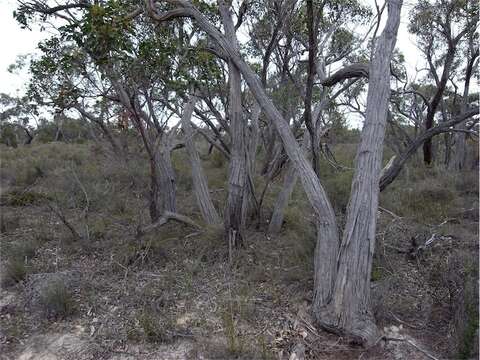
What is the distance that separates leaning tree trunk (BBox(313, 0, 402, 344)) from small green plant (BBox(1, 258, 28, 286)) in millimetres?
3660

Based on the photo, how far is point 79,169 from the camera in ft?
35.2

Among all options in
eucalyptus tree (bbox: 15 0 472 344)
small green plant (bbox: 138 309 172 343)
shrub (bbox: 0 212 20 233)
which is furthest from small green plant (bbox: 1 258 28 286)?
eucalyptus tree (bbox: 15 0 472 344)

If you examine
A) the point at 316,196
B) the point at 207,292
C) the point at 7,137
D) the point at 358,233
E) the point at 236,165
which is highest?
the point at 7,137

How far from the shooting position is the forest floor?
11.7 ft

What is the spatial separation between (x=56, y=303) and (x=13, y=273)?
1.18 m

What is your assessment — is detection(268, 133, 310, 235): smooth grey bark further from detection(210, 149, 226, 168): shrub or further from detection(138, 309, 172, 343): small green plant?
detection(210, 149, 226, 168): shrub

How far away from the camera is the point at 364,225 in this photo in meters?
3.82

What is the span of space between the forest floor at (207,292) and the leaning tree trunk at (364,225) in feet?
0.59

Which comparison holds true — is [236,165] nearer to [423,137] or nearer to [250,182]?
[250,182]

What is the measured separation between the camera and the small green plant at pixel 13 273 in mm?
4773

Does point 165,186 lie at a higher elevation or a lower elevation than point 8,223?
higher

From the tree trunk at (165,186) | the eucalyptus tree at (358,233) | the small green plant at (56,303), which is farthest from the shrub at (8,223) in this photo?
the eucalyptus tree at (358,233)

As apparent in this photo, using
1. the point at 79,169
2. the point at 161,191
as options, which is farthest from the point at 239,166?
the point at 79,169

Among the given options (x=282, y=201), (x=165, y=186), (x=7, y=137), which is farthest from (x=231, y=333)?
(x=7, y=137)
